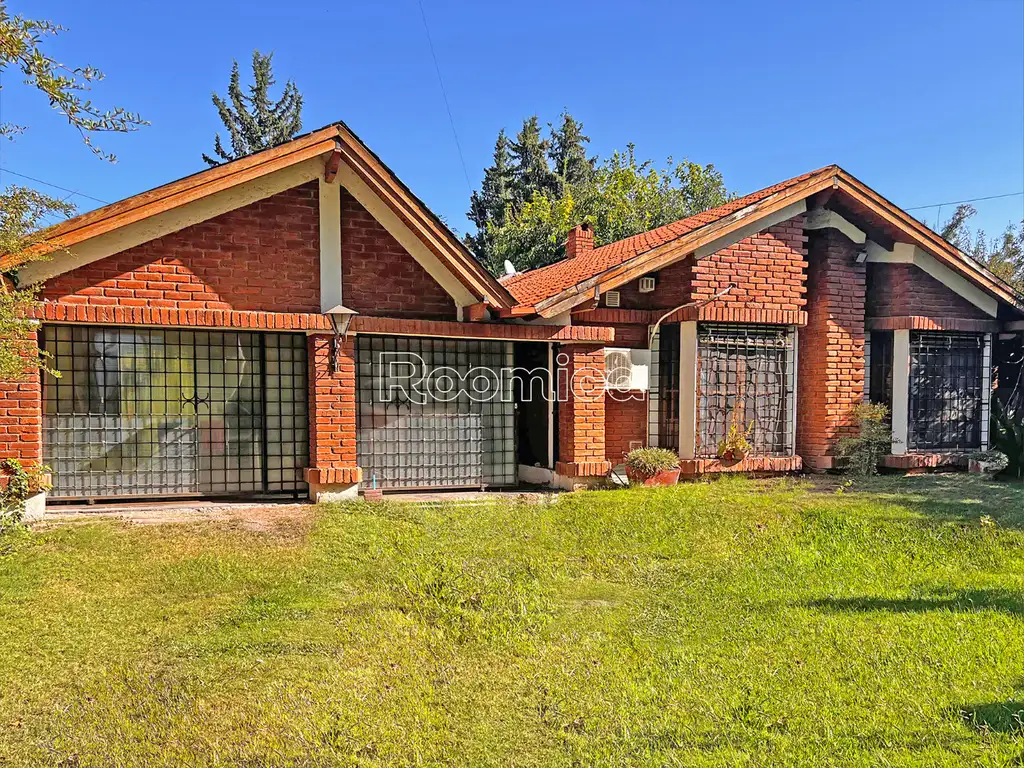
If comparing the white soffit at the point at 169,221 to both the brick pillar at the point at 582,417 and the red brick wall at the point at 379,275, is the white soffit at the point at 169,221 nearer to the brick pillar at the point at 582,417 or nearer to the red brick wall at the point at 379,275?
the red brick wall at the point at 379,275

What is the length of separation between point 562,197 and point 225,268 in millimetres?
33578

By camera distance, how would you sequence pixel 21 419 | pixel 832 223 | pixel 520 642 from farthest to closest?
pixel 832 223 → pixel 21 419 → pixel 520 642

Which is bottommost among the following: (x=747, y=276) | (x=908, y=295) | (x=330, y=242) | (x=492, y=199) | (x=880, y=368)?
(x=880, y=368)

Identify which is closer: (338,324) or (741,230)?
(338,324)

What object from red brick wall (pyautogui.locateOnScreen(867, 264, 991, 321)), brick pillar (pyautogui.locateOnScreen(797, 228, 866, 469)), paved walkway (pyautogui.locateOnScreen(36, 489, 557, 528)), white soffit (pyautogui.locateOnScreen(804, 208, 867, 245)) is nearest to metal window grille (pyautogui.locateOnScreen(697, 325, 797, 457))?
brick pillar (pyautogui.locateOnScreen(797, 228, 866, 469))

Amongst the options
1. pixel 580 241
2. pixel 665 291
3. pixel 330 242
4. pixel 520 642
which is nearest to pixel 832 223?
pixel 665 291

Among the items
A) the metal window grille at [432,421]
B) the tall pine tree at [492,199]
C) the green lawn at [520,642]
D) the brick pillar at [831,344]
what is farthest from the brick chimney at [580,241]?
the tall pine tree at [492,199]

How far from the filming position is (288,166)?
27.4ft

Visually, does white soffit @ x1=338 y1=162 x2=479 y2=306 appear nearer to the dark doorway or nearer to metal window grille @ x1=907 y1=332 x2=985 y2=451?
the dark doorway

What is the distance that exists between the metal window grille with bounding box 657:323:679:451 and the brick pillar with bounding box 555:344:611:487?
150 centimetres

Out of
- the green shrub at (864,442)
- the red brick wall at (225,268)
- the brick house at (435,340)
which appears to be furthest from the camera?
the green shrub at (864,442)

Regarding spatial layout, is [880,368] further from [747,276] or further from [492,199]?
[492,199]

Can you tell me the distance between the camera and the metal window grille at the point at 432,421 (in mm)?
9680

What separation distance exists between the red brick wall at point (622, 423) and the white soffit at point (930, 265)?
4891mm
